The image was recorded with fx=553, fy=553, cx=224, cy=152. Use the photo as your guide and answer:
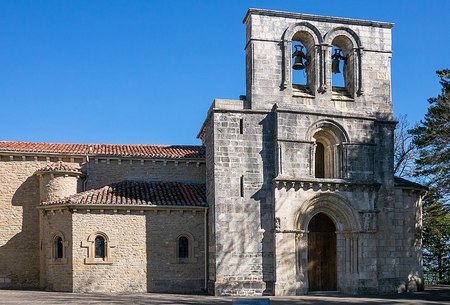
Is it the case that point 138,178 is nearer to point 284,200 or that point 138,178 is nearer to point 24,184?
point 24,184

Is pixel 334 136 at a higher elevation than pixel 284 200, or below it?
higher

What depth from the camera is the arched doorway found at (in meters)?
23.4

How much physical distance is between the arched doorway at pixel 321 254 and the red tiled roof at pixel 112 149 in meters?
6.42

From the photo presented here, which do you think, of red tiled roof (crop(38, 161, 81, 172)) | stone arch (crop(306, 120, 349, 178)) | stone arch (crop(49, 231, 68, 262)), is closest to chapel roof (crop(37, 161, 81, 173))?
red tiled roof (crop(38, 161, 81, 172))

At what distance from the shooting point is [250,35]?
895 inches

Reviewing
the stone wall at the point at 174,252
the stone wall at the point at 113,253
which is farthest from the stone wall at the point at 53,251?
the stone wall at the point at 174,252

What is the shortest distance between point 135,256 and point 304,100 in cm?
954

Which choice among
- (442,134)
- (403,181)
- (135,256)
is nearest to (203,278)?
(135,256)

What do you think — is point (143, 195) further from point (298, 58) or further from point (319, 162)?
point (298, 58)

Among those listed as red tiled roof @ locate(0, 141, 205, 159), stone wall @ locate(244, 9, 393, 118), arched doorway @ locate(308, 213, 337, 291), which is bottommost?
arched doorway @ locate(308, 213, 337, 291)

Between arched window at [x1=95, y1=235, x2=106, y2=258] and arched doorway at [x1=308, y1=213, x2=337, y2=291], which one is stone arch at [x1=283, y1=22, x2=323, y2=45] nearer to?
arched doorway at [x1=308, y1=213, x2=337, y2=291]

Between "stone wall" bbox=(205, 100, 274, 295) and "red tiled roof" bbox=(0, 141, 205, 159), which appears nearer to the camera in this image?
"stone wall" bbox=(205, 100, 274, 295)

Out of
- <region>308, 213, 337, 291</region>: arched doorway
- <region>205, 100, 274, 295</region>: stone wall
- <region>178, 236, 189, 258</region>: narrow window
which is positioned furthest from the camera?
<region>178, 236, 189, 258</region>: narrow window

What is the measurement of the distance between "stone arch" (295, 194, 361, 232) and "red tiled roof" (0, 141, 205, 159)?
637 cm
